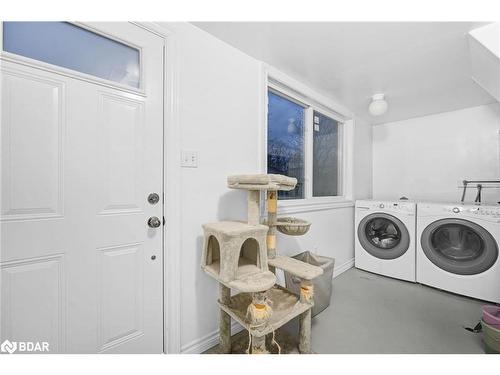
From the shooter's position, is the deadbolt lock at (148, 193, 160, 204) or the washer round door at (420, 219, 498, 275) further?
the washer round door at (420, 219, 498, 275)

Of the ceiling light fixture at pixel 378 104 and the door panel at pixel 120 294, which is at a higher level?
the ceiling light fixture at pixel 378 104

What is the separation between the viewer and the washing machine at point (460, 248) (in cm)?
185

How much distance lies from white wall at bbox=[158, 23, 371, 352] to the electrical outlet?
1.0 inches

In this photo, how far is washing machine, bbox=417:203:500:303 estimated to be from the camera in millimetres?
1854

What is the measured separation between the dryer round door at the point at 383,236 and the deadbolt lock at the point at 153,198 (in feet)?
7.86

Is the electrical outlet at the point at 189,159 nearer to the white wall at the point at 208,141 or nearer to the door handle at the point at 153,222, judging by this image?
the white wall at the point at 208,141

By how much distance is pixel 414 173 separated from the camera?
2930mm

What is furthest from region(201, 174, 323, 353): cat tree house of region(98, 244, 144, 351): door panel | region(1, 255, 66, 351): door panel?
region(1, 255, 66, 351): door panel

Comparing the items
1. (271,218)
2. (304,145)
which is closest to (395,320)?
(271,218)

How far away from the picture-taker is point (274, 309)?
1227mm

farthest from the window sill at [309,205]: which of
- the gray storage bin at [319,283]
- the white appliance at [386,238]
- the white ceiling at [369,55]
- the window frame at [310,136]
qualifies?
the white ceiling at [369,55]

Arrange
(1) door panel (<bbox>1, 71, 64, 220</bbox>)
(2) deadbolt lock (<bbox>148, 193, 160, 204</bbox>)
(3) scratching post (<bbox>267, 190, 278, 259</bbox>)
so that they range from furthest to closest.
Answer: (3) scratching post (<bbox>267, 190, 278, 259</bbox>) → (2) deadbolt lock (<bbox>148, 193, 160, 204</bbox>) → (1) door panel (<bbox>1, 71, 64, 220</bbox>)

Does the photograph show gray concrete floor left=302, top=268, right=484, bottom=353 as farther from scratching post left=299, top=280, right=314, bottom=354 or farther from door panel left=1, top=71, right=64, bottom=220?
door panel left=1, top=71, right=64, bottom=220
